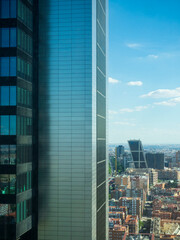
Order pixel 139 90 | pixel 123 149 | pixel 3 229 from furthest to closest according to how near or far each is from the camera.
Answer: pixel 123 149 → pixel 139 90 → pixel 3 229

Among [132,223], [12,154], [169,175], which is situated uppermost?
[12,154]

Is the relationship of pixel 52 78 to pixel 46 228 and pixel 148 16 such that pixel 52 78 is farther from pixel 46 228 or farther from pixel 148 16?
pixel 148 16

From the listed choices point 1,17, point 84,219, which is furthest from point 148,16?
point 84,219

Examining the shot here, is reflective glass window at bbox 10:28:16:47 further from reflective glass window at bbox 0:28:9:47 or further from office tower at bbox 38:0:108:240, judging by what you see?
office tower at bbox 38:0:108:240

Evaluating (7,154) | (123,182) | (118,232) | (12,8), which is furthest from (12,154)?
(123,182)

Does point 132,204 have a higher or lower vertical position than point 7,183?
lower

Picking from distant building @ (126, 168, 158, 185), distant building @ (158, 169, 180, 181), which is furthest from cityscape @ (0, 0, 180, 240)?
distant building @ (158, 169, 180, 181)

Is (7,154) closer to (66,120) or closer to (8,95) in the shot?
(8,95)
